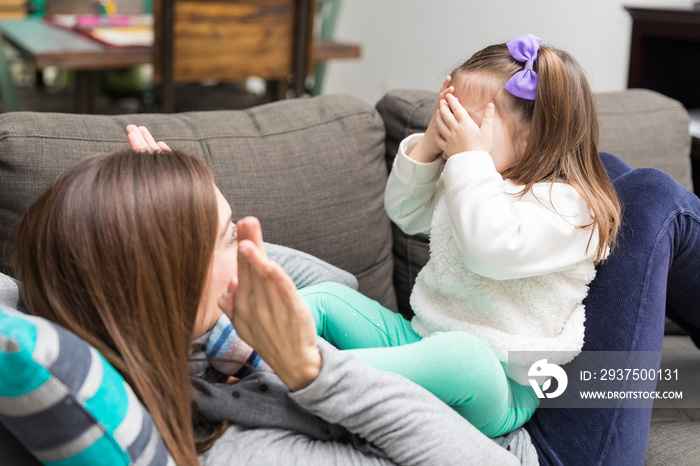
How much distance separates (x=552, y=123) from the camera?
111 centimetres

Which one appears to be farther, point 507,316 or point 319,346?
point 507,316

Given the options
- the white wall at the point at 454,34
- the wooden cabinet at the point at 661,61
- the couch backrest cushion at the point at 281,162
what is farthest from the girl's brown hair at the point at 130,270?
the wooden cabinet at the point at 661,61

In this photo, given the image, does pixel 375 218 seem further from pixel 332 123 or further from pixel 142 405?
pixel 142 405

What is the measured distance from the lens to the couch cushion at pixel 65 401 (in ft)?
2.16

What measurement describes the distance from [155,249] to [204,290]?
102mm

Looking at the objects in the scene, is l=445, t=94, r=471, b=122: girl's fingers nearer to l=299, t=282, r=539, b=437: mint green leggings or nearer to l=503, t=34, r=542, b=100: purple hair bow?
l=503, t=34, r=542, b=100: purple hair bow

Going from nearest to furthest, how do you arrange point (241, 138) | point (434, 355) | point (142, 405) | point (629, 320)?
1. point (142, 405)
2. point (434, 355)
3. point (629, 320)
4. point (241, 138)

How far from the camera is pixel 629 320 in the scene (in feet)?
3.59

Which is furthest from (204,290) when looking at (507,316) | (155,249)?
(507,316)

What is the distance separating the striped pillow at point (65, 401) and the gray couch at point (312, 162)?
1.62 feet

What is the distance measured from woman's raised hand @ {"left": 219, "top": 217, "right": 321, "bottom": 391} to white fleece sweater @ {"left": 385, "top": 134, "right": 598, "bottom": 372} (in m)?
0.36

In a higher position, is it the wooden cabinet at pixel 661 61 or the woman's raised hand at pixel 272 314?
the wooden cabinet at pixel 661 61

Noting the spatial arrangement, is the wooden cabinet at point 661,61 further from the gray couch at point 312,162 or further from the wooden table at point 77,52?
the wooden table at point 77,52

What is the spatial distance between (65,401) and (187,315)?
0.59 ft
